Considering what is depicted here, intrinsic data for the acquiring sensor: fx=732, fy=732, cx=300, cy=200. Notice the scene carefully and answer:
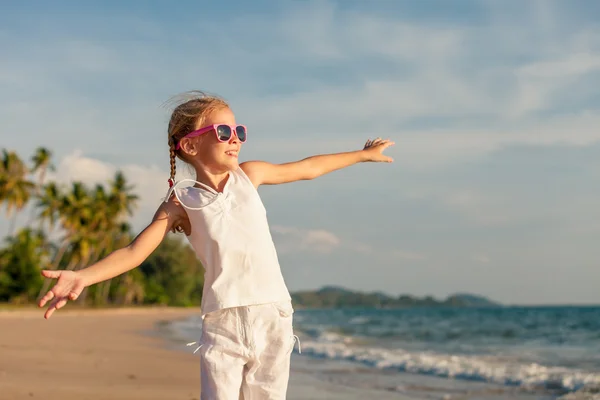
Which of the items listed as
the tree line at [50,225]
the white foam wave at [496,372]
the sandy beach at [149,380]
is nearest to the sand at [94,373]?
the sandy beach at [149,380]

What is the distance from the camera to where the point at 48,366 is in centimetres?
962

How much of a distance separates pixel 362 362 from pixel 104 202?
45.1m

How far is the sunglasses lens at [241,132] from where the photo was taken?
3.13m

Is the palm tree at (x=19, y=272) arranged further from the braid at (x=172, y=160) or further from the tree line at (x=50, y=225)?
the braid at (x=172, y=160)

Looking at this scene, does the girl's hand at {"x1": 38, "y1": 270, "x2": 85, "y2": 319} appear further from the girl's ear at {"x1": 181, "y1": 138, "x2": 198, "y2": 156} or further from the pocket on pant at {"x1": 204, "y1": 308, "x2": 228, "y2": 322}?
the girl's ear at {"x1": 181, "y1": 138, "x2": 198, "y2": 156}

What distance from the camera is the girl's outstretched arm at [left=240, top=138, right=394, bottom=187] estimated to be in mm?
3312

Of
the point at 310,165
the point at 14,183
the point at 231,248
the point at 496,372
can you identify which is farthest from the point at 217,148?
the point at 14,183

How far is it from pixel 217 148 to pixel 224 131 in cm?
8

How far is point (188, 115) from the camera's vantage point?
3133mm

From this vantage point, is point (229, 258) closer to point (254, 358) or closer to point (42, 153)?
point (254, 358)

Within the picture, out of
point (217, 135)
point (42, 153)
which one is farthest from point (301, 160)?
point (42, 153)

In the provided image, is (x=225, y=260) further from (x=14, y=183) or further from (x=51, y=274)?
(x=14, y=183)

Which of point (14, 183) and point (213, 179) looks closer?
point (213, 179)

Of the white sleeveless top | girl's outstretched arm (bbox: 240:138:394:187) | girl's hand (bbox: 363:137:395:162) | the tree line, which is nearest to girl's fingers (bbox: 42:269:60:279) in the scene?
the white sleeveless top
